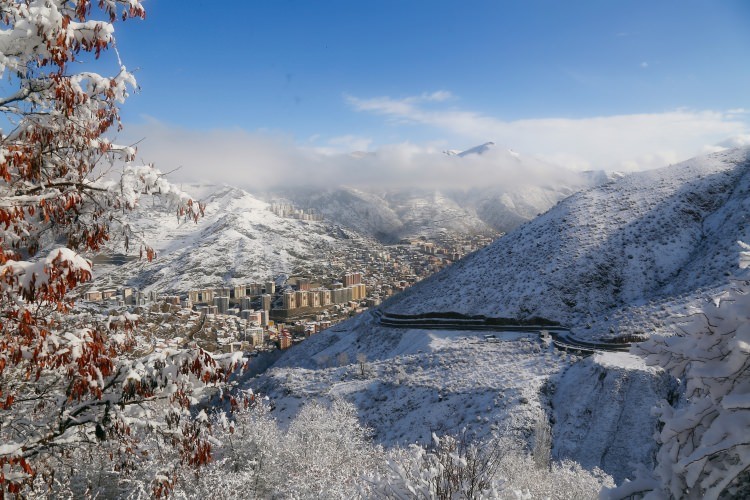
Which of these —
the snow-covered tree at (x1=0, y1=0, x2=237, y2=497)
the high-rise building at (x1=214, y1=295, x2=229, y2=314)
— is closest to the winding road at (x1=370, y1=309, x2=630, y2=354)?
the snow-covered tree at (x1=0, y1=0, x2=237, y2=497)

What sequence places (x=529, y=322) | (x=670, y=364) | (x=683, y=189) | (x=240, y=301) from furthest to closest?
(x=240, y=301)
(x=683, y=189)
(x=529, y=322)
(x=670, y=364)

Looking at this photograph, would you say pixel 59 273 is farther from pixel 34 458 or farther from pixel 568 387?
pixel 568 387

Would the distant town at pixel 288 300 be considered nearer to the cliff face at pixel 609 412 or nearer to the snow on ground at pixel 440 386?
the snow on ground at pixel 440 386

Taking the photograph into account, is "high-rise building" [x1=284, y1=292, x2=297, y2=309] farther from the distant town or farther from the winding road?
the winding road

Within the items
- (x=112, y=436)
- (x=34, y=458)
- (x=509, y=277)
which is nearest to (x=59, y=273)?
(x=112, y=436)

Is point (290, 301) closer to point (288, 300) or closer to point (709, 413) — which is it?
point (288, 300)

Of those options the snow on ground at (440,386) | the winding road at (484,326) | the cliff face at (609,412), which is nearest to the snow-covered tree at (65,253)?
the snow on ground at (440,386)
